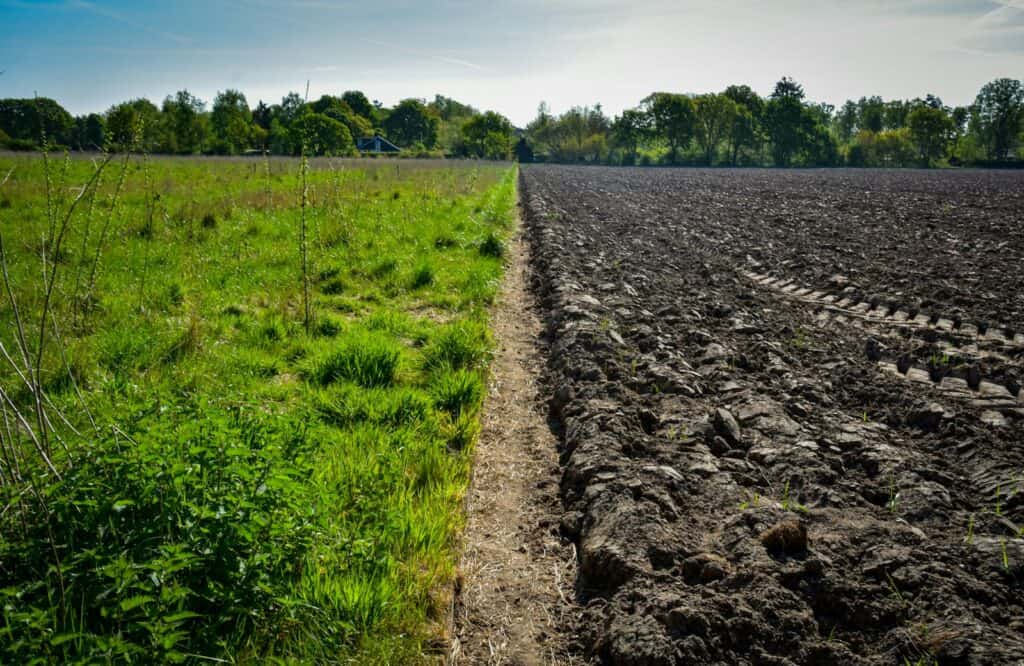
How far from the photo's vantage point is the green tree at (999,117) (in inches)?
3858

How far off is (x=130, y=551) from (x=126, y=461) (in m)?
0.40

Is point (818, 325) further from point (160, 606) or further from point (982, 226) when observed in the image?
point (982, 226)

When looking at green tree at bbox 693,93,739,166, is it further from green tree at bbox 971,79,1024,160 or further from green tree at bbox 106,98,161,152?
green tree at bbox 106,98,161,152

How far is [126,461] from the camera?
2.52 m

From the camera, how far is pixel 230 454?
2.54m

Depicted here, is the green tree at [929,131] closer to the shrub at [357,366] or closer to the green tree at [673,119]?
the green tree at [673,119]

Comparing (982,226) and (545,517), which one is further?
(982,226)

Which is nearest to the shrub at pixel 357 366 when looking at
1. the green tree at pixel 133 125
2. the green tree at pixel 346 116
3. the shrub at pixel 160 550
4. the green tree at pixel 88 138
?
the green tree at pixel 133 125

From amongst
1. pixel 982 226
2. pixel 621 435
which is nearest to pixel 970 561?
pixel 621 435

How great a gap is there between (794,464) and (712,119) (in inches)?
4729

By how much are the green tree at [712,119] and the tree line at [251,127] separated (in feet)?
120

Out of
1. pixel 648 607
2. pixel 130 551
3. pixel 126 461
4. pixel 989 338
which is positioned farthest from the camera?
pixel 989 338

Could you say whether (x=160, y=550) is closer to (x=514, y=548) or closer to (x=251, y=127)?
(x=514, y=548)

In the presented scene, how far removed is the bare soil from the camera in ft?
8.87
